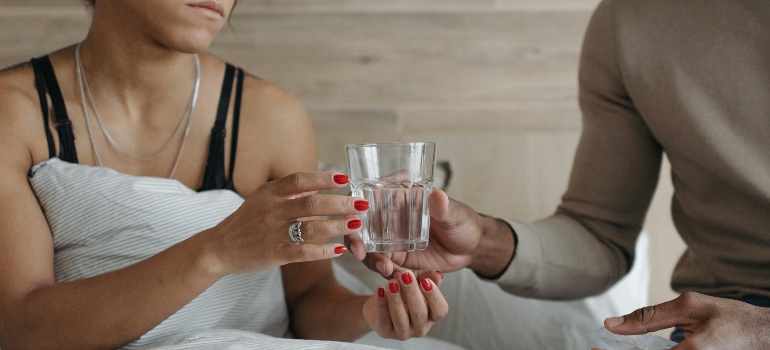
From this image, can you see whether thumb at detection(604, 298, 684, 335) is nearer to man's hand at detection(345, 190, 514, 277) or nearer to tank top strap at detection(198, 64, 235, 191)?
man's hand at detection(345, 190, 514, 277)

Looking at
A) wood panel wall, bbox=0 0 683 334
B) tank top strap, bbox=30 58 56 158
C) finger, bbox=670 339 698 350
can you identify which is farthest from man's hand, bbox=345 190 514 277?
wood panel wall, bbox=0 0 683 334

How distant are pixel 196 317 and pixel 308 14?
1138 millimetres

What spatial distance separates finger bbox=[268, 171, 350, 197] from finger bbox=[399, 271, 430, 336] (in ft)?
0.66

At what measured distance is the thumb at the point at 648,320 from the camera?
939 millimetres

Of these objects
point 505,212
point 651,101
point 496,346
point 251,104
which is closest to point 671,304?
point 651,101

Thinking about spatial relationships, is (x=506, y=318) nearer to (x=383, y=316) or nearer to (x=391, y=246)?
(x=383, y=316)

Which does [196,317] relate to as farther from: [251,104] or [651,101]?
[651,101]

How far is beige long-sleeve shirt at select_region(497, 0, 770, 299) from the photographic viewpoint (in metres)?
1.28

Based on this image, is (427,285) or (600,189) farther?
(600,189)

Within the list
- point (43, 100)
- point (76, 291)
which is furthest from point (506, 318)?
point (43, 100)

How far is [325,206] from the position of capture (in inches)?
35.4

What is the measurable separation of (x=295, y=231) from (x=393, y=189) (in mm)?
152

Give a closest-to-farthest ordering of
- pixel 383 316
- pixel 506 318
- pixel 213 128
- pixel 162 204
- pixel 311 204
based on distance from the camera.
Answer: pixel 311 204, pixel 383 316, pixel 162 204, pixel 213 128, pixel 506 318

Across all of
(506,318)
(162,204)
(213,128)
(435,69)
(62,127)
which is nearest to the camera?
(162,204)
